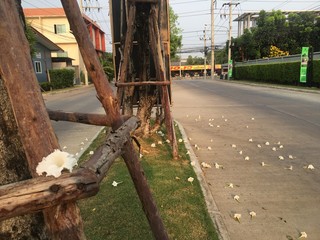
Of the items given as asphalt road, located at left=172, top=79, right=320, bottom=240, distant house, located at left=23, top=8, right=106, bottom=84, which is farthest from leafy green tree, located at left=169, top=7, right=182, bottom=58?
asphalt road, located at left=172, top=79, right=320, bottom=240

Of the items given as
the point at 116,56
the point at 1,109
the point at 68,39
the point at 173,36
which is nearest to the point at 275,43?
the point at 173,36

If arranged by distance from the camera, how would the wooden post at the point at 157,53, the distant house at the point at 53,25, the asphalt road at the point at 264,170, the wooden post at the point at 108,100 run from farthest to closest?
the distant house at the point at 53,25 → the wooden post at the point at 157,53 → the asphalt road at the point at 264,170 → the wooden post at the point at 108,100

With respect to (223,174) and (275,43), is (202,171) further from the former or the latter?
(275,43)

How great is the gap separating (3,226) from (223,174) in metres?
4.09

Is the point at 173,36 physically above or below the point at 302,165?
above

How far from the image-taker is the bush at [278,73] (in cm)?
2322

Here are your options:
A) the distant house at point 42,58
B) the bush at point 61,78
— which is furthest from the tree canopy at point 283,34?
the distant house at point 42,58

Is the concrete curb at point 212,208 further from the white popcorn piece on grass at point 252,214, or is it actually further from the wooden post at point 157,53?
the wooden post at point 157,53

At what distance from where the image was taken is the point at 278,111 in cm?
1232

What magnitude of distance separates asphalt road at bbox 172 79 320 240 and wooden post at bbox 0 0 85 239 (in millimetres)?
2505

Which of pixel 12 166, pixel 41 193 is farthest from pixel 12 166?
pixel 41 193

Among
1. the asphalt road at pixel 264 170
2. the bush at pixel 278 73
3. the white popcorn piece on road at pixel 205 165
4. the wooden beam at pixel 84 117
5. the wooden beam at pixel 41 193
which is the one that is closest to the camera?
the wooden beam at pixel 41 193

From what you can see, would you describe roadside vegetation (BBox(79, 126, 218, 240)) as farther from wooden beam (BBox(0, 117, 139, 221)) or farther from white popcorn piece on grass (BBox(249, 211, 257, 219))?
wooden beam (BBox(0, 117, 139, 221))

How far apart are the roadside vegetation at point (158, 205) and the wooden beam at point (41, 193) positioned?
210 centimetres
